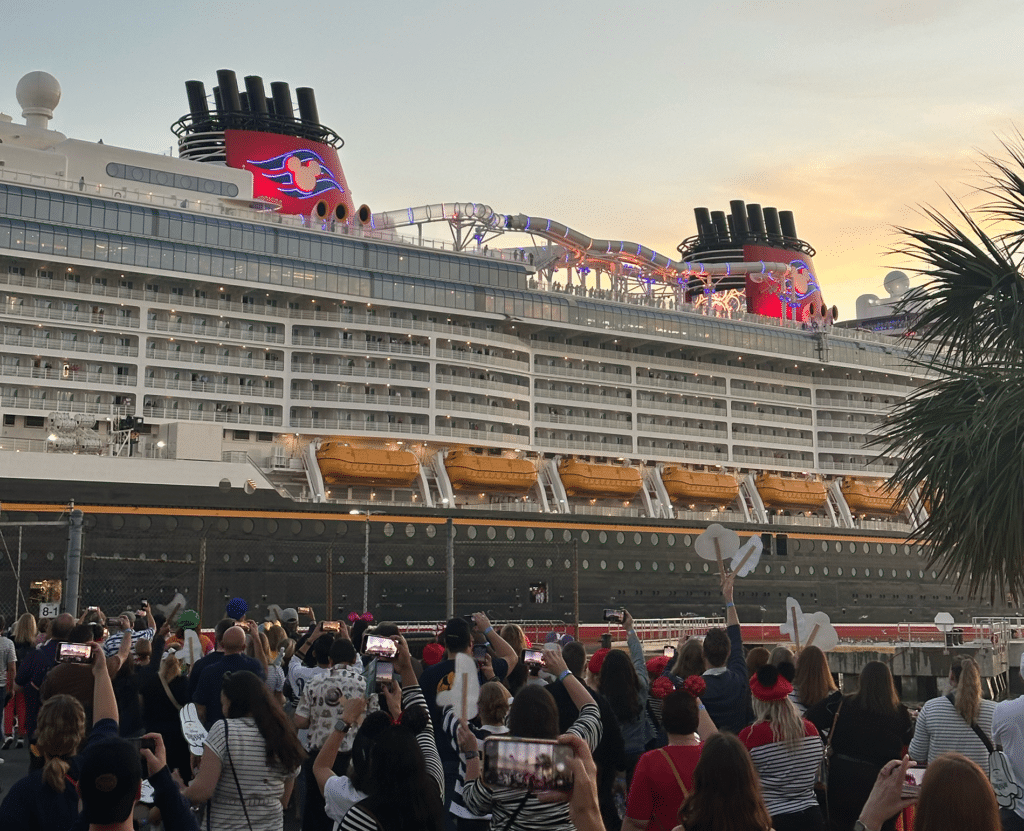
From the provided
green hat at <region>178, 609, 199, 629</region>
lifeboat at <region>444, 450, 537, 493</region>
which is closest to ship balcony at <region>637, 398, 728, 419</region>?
lifeboat at <region>444, 450, 537, 493</region>

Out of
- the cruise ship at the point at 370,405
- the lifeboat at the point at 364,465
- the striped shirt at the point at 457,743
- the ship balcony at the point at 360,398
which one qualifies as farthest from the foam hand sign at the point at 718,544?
the ship balcony at the point at 360,398

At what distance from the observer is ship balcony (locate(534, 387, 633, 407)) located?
4206 centimetres

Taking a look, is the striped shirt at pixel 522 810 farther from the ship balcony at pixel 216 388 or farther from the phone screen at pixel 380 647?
the ship balcony at pixel 216 388

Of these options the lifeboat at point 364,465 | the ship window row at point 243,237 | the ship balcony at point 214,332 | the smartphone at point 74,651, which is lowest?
the smartphone at point 74,651

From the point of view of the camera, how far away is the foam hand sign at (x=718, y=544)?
400 inches

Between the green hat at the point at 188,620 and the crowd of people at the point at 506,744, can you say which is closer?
the crowd of people at the point at 506,744

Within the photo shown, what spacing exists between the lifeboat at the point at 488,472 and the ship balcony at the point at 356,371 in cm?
275

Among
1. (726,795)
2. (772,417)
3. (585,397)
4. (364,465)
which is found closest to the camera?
(726,795)

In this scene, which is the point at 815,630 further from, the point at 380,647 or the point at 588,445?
the point at 588,445

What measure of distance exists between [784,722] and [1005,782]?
1269 millimetres

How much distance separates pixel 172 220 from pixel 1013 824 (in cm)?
3263

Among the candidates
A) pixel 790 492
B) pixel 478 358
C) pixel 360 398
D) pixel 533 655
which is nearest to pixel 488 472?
pixel 478 358

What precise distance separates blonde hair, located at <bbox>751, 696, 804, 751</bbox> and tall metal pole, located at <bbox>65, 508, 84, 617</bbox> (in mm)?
10431

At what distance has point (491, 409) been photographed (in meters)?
39.1
